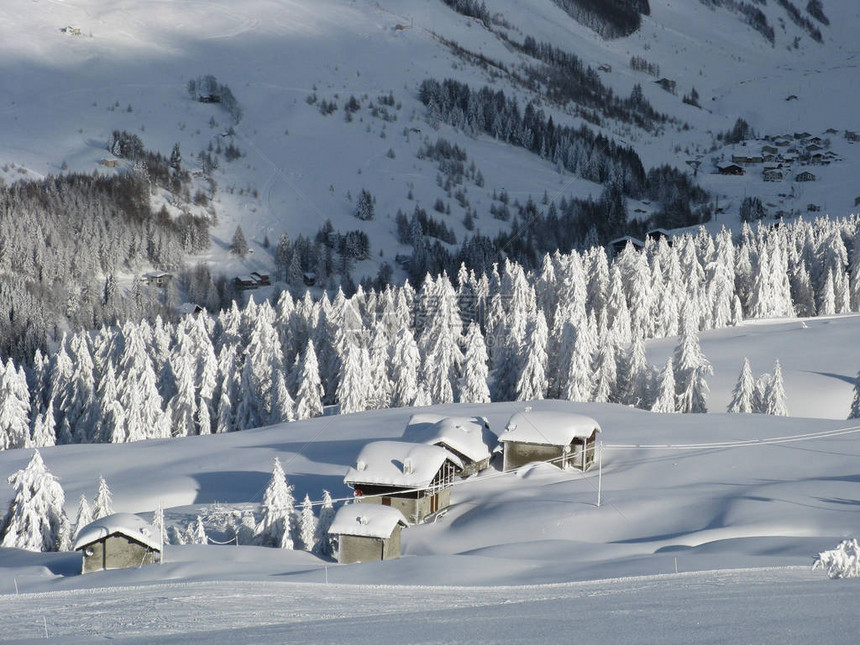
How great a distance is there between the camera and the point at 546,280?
10056 cm

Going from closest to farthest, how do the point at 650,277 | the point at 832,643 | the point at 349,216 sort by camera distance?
the point at 832,643 → the point at 650,277 → the point at 349,216

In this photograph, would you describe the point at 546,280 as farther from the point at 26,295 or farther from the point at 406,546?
the point at 26,295

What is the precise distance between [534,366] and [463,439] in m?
32.0

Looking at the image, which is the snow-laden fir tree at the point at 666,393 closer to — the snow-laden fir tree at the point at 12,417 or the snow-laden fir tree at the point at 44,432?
the snow-laden fir tree at the point at 44,432

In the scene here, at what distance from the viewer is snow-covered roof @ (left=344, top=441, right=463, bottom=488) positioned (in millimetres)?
41594

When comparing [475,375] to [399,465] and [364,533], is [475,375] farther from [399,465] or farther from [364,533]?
[364,533]

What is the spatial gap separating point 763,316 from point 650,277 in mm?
13532

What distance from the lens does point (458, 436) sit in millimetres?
46125

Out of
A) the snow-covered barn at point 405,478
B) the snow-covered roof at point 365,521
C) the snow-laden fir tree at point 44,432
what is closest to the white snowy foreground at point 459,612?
the snow-covered roof at point 365,521

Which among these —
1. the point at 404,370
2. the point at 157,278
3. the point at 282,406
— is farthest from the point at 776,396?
the point at 157,278

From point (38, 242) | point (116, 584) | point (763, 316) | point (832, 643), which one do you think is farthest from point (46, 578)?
point (38, 242)

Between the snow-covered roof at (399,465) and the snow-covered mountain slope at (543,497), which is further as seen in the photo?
the snow-covered roof at (399,465)

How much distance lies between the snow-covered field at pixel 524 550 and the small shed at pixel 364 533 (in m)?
1.06

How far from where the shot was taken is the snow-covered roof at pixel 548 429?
1802 inches
